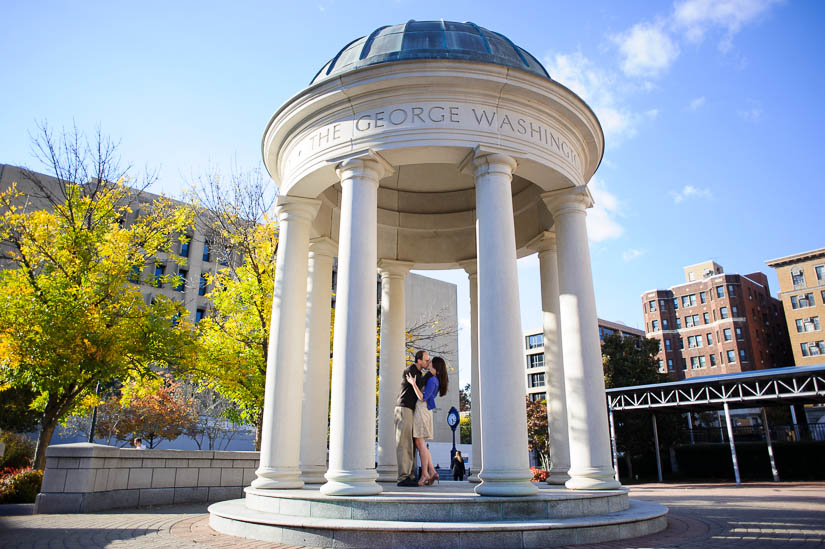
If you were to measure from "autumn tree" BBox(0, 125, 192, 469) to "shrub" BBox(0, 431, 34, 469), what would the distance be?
8878mm

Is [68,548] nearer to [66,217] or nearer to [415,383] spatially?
[415,383]

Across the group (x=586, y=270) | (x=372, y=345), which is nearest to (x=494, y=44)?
(x=586, y=270)

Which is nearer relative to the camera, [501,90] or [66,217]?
[501,90]

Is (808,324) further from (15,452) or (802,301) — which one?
(15,452)

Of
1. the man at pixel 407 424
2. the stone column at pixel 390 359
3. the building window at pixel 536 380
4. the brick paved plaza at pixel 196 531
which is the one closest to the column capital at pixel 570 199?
the man at pixel 407 424

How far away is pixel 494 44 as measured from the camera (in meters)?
12.6

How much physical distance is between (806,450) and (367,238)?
4364cm

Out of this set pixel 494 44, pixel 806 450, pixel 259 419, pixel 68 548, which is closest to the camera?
pixel 68 548

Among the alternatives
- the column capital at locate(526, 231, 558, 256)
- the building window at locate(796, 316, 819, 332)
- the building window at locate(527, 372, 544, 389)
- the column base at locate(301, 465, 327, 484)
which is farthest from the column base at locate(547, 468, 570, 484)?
the building window at locate(527, 372, 544, 389)

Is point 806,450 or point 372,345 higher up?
point 372,345

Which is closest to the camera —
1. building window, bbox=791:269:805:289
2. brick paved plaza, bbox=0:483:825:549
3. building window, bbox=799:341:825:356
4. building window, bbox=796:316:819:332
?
brick paved plaza, bbox=0:483:825:549

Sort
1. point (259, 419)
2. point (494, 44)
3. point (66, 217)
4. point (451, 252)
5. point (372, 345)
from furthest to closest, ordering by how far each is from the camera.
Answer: point (259, 419), point (66, 217), point (451, 252), point (494, 44), point (372, 345)

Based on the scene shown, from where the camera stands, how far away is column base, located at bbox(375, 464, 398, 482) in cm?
1399

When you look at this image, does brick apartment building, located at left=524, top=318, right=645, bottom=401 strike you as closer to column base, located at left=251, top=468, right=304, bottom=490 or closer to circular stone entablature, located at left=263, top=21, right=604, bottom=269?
circular stone entablature, located at left=263, top=21, right=604, bottom=269
